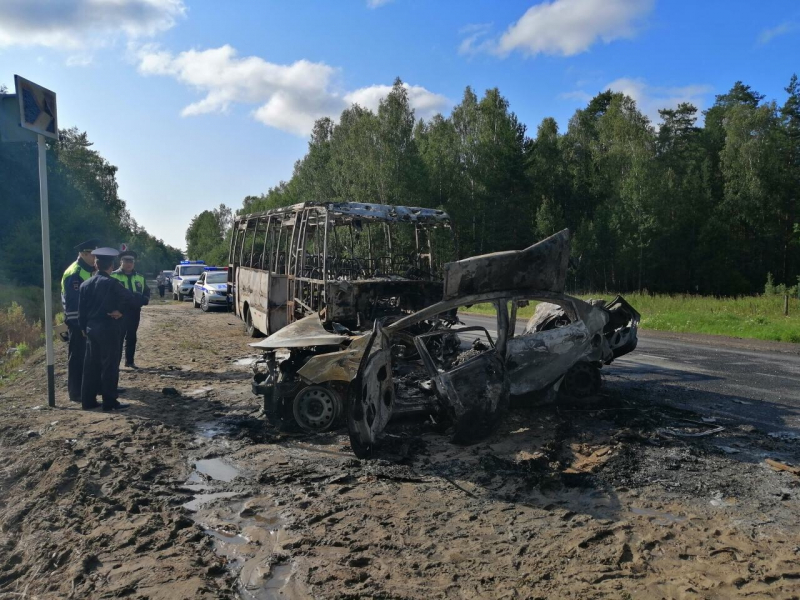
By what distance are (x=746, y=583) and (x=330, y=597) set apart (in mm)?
2188

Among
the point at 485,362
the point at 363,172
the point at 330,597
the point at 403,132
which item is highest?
the point at 403,132

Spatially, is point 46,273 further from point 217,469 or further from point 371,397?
point 371,397

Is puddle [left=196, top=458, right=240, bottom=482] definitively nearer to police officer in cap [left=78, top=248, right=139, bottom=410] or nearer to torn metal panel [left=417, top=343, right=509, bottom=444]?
torn metal panel [left=417, top=343, right=509, bottom=444]

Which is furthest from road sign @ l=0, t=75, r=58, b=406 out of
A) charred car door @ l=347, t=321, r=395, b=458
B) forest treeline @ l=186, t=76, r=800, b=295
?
forest treeline @ l=186, t=76, r=800, b=295

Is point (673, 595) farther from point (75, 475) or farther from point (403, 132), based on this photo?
point (403, 132)

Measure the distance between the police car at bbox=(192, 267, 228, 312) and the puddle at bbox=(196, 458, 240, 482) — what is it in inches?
607

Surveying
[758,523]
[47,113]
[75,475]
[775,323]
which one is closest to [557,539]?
[758,523]

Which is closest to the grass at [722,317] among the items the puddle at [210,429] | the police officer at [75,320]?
the puddle at [210,429]

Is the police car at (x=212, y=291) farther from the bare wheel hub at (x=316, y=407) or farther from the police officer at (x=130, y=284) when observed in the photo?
the bare wheel hub at (x=316, y=407)

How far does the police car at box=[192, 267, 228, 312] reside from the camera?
2064cm

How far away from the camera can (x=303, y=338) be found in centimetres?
642

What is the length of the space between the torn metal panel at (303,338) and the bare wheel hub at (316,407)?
1.53 feet

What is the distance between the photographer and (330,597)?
310 centimetres

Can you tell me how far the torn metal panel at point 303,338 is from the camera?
6.19 metres
